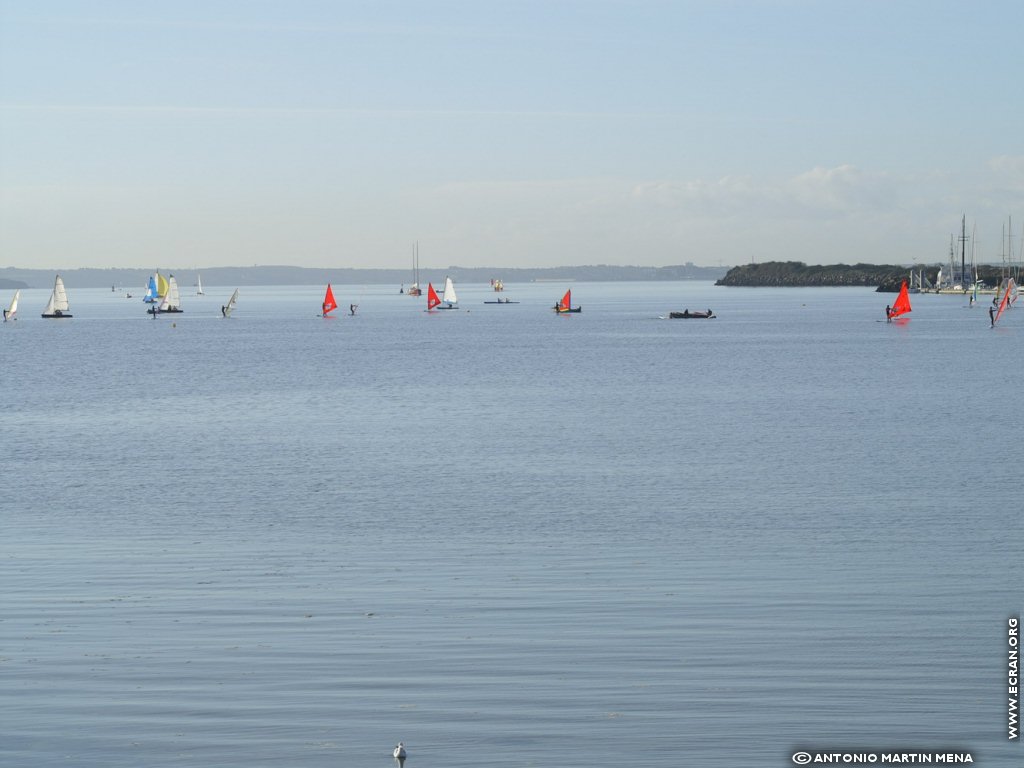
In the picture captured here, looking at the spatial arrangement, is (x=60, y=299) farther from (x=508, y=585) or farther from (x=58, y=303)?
(x=508, y=585)

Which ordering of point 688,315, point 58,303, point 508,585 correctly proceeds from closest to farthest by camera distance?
point 508,585
point 688,315
point 58,303

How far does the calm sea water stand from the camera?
15273 millimetres

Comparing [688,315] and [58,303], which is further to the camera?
[58,303]

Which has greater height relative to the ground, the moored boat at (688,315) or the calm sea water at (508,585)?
the calm sea water at (508,585)

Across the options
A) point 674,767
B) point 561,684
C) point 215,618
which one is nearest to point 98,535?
point 215,618

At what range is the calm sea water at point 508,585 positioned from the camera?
50.1 ft

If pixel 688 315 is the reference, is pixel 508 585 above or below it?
above

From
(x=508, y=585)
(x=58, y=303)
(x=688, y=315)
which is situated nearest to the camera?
(x=508, y=585)

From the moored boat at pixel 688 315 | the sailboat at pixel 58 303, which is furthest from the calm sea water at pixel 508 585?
the sailboat at pixel 58 303

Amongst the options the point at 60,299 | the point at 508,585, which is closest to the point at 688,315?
the point at 60,299

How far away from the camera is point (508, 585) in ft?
73.8

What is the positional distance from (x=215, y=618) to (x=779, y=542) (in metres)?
11.3

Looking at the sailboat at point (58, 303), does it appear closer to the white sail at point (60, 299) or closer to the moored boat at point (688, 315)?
the white sail at point (60, 299)

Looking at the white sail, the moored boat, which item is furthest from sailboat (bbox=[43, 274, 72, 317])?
the moored boat
